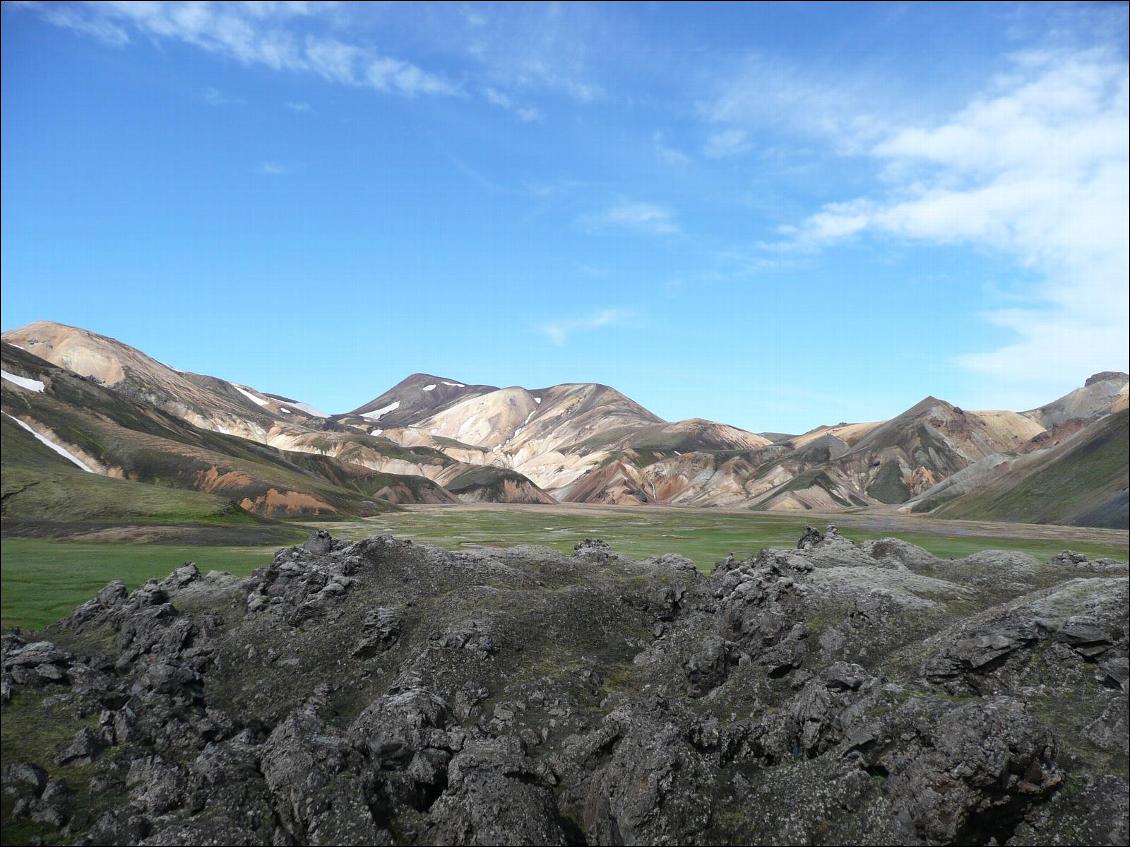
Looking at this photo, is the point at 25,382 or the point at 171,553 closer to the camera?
the point at 171,553

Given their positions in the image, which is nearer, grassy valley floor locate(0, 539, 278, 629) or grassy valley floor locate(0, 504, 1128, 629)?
grassy valley floor locate(0, 539, 278, 629)

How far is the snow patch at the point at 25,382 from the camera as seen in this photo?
460ft

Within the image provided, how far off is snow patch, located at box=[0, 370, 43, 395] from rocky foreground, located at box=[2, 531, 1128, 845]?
140975mm

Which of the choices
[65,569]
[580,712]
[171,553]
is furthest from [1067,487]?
[65,569]

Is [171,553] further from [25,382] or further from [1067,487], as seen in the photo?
[25,382]

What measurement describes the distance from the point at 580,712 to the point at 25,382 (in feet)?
558

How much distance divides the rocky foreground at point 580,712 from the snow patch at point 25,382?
14098 centimetres

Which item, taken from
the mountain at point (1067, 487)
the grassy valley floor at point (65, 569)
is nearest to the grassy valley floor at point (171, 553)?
the grassy valley floor at point (65, 569)

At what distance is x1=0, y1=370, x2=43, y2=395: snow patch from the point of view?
140175 mm

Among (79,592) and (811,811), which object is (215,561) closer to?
(79,592)

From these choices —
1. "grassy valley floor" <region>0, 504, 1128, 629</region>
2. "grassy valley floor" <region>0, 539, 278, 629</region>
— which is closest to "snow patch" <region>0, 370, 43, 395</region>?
"grassy valley floor" <region>0, 504, 1128, 629</region>

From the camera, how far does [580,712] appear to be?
78.5ft

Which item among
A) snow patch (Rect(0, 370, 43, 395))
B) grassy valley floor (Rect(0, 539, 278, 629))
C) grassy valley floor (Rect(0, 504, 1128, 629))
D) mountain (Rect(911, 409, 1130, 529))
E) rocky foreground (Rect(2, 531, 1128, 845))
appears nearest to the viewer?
rocky foreground (Rect(2, 531, 1128, 845))

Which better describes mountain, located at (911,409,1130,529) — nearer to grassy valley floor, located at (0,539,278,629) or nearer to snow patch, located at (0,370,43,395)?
grassy valley floor, located at (0,539,278,629)
